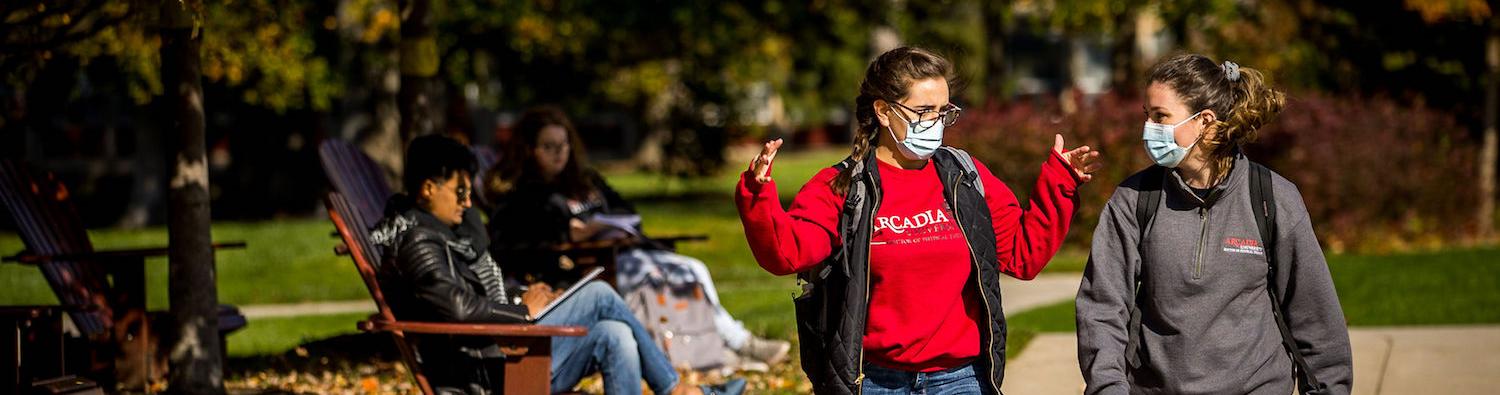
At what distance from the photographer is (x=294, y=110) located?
2441cm

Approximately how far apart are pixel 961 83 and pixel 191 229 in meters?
3.80

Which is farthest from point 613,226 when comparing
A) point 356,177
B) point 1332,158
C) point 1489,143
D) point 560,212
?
point 1489,143

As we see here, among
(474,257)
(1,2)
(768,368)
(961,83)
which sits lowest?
(768,368)

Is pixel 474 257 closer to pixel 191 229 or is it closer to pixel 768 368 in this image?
pixel 191 229

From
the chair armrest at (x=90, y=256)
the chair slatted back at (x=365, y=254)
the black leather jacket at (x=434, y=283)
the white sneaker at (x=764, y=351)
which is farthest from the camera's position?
the white sneaker at (x=764, y=351)

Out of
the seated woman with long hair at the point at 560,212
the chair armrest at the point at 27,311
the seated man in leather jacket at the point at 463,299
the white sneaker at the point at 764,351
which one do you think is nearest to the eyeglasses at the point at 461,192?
the seated man in leather jacket at the point at 463,299

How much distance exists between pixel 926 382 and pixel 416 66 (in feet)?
15.3

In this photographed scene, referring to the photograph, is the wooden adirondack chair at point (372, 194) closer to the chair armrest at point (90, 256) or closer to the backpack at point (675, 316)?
the backpack at point (675, 316)

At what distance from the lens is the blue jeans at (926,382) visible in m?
4.04

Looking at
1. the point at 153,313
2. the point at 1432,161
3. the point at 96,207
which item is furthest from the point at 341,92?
the point at 153,313

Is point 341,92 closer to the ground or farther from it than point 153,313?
farther from it

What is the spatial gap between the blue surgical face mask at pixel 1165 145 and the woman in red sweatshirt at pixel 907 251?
0.14 meters

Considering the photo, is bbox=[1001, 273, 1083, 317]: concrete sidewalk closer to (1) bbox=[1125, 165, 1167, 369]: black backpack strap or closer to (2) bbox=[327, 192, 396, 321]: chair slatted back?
(2) bbox=[327, 192, 396, 321]: chair slatted back

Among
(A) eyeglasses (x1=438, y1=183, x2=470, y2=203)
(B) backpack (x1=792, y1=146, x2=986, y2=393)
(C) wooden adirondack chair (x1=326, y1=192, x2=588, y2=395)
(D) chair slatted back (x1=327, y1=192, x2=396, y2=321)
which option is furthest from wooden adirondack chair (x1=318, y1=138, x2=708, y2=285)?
(B) backpack (x1=792, y1=146, x2=986, y2=393)
